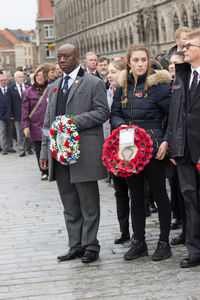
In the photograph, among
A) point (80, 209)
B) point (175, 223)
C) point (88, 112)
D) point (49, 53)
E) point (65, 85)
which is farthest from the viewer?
point (49, 53)

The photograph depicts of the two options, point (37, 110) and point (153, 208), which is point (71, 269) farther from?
point (37, 110)

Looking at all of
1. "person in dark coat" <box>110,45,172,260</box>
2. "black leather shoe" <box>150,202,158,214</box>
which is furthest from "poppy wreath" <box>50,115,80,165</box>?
"black leather shoe" <box>150,202,158,214</box>

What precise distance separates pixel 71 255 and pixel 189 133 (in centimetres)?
177

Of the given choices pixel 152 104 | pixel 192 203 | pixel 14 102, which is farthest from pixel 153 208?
pixel 14 102

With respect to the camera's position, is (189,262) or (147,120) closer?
(189,262)

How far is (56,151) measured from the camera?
5938mm

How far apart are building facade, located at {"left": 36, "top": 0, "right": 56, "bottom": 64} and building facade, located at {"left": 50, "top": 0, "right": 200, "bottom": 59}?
5968 mm

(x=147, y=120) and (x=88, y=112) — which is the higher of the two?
(x=88, y=112)

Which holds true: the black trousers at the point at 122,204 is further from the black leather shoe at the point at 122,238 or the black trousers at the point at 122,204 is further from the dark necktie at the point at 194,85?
the dark necktie at the point at 194,85

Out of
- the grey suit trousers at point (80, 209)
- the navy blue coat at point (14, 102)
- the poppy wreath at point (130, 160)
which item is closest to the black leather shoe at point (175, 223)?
the grey suit trousers at point (80, 209)

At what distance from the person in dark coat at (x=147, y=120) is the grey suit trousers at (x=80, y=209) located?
39cm

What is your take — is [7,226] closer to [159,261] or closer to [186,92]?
[159,261]

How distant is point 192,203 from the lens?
569 cm

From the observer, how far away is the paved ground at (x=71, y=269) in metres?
5.05
